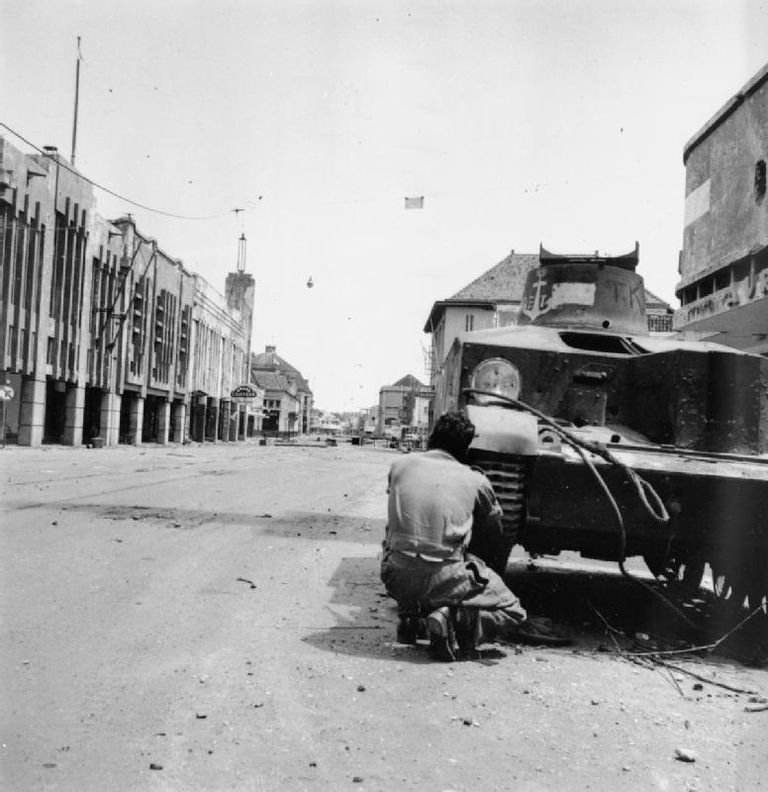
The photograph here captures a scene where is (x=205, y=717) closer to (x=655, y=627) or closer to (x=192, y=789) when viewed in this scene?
(x=192, y=789)

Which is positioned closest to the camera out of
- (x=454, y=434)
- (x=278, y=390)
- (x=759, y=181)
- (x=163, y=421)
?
(x=454, y=434)

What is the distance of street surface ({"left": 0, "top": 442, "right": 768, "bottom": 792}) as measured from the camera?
298 centimetres

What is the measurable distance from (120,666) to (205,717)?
0.80 metres

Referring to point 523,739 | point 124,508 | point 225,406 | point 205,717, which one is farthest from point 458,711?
point 225,406

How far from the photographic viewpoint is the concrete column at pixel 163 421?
4253 cm

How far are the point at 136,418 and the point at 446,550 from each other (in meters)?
35.9

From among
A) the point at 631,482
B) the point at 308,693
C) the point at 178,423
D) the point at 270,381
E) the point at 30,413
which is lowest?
the point at 308,693

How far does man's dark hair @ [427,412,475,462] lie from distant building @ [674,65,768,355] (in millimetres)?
10809

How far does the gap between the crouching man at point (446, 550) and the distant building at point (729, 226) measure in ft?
35.8

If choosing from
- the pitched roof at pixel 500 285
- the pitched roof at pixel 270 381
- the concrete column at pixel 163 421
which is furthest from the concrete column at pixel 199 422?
the pitched roof at pixel 270 381

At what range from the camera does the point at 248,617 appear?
16.9 ft

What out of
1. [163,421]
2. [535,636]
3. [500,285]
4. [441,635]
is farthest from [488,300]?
[441,635]

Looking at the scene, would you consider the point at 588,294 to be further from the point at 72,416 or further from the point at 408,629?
the point at 72,416

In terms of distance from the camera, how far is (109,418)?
1364 inches
